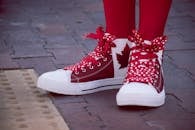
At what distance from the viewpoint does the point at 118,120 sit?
1.58 m

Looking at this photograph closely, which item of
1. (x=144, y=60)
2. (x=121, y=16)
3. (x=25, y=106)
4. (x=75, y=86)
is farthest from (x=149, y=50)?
(x=25, y=106)

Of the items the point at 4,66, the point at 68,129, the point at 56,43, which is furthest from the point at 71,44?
the point at 68,129

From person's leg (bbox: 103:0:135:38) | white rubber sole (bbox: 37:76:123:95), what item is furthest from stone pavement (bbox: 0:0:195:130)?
person's leg (bbox: 103:0:135:38)

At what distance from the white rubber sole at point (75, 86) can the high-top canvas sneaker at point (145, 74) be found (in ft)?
0.37

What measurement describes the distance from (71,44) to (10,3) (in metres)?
1.08

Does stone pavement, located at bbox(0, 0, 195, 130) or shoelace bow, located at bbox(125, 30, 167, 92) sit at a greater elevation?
shoelace bow, located at bbox(125, 30, 167, 92)

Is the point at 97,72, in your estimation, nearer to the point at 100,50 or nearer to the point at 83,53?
the point at 100,50

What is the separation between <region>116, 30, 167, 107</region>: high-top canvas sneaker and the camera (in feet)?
5.41

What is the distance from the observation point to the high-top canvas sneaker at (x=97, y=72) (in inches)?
69.5

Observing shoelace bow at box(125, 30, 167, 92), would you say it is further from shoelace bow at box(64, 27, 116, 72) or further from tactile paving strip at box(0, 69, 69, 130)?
tactile paving strip at box(0, 69, 69, 130)

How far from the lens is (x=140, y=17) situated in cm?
175

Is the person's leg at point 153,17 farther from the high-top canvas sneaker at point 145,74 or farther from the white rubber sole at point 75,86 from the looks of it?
the white rubber sole at point 75,86

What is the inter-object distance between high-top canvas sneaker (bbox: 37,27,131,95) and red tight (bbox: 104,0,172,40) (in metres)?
0.03

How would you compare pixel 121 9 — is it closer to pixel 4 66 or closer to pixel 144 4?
pixel 144 4
